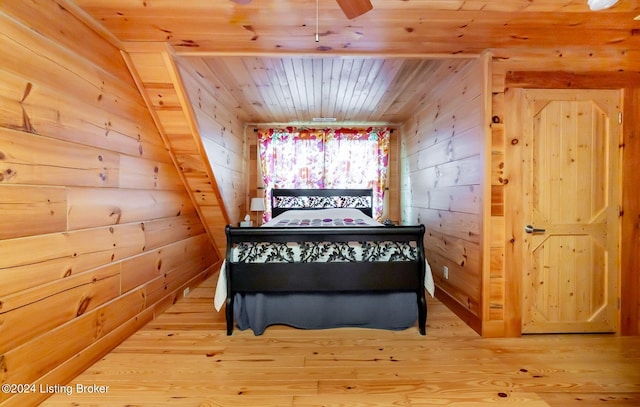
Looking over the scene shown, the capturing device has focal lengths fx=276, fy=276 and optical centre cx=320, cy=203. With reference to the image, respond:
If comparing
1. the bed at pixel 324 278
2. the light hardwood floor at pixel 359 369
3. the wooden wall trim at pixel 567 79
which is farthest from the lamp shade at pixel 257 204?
the wooden wall trim at pixel 567 79

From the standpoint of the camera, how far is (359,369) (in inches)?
72.8

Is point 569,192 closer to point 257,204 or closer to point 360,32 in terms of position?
point 360,32

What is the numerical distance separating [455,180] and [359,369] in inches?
75.8

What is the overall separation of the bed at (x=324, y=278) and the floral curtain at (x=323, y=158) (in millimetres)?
2381

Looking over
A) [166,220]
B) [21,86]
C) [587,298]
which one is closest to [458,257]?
[587,298]

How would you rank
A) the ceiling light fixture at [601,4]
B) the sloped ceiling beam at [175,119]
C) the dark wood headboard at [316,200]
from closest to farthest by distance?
the ceiling light fixture at [601,4] → the sloped ceiling beam at [175,119] → the dark wood headboard at [316,200]

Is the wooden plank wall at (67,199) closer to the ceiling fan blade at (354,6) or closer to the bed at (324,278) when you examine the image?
the bed at (324,278)

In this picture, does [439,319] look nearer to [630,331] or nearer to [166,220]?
[630,331]

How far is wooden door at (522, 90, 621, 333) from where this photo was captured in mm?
2246

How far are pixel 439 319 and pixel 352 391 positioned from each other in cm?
130

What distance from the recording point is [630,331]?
7.52 feet

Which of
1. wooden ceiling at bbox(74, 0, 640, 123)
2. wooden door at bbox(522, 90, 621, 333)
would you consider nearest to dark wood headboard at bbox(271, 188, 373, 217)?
wooden ceiling at bbox(74, 0, 640, 123)

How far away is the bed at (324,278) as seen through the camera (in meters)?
2.33

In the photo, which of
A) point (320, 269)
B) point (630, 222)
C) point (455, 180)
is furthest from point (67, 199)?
point (630, 222)
